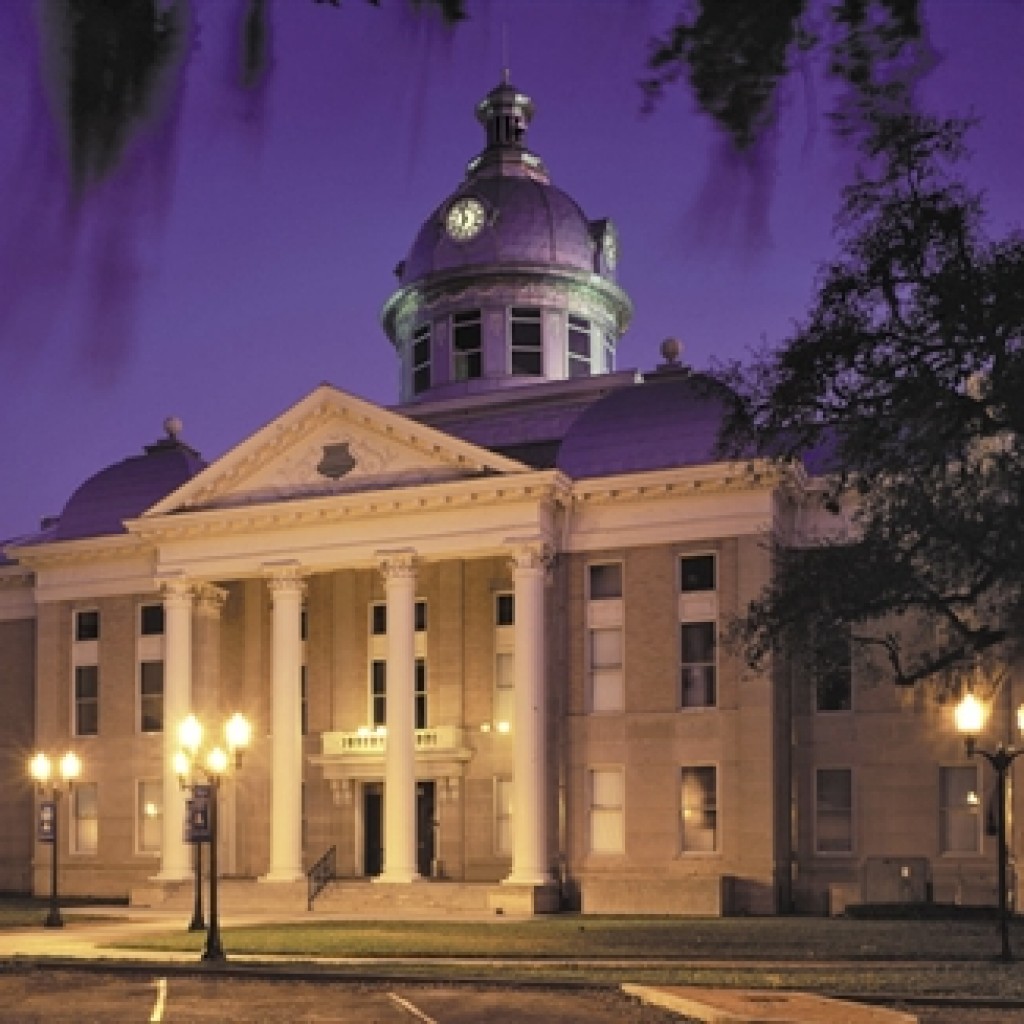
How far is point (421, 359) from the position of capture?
62438mm

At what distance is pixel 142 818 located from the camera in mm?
52969

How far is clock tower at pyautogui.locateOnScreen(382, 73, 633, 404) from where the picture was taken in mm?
60188

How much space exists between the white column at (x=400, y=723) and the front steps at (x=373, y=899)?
663mm

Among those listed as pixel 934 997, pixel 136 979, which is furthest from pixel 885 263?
pixel 136 979

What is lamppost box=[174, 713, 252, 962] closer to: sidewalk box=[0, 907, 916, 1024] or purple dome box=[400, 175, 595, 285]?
sidewalk box=[0, 907, 916, 1024]

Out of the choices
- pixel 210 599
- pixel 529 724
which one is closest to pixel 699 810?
pixel 529 724

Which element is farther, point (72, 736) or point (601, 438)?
point (72, 736)

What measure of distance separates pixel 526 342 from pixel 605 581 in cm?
1496

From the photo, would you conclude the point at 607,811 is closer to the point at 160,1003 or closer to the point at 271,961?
the point at 271,961

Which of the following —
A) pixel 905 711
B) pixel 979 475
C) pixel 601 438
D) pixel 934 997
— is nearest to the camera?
pixel 934 997

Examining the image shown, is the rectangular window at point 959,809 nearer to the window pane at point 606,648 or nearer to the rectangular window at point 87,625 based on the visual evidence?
the window pane at point 606,648

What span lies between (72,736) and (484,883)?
1540 centimetres

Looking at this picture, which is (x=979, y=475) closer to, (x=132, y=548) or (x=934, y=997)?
(x=934, y=997)

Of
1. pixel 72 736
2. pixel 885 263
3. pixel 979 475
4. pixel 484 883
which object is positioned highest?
pixel 885 263
